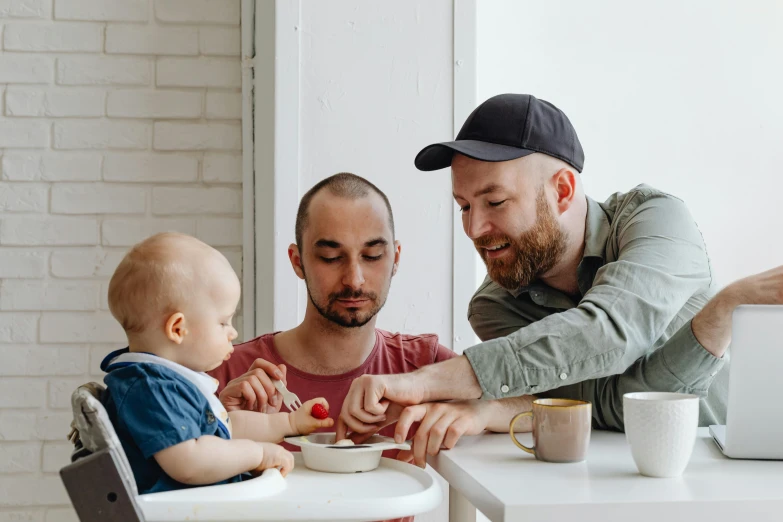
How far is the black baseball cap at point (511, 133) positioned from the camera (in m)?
1.70

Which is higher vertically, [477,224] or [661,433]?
[477,224]

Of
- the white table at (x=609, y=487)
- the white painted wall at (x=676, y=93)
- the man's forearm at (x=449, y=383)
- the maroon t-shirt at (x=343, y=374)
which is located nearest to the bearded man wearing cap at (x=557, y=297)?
the man's forearm at (x=449, y=383)

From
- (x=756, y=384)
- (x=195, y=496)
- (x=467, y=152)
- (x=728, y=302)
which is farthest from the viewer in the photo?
(x=467, y=152)

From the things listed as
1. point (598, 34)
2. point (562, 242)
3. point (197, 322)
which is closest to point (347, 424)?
point (197, 322)

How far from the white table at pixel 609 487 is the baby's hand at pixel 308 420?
185mm

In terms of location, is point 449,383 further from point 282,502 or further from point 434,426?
point 282,502

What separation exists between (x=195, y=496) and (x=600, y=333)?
2.25 feet

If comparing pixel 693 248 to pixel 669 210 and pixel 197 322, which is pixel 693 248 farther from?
pixel 197 322

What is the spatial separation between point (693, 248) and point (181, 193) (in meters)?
1.63

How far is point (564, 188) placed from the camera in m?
1.76

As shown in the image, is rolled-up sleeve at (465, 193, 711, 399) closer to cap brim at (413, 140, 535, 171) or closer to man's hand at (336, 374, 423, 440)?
man's hand at (336, 374, 423, 440)

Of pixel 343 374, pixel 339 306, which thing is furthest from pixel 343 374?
pixel 339 306

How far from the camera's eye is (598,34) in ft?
9.09

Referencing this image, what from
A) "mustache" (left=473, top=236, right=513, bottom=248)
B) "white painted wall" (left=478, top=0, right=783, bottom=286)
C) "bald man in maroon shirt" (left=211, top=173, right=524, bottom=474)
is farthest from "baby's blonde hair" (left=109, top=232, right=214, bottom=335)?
"white painted wall" (left=478, top=0, right=783, bottom=286)
